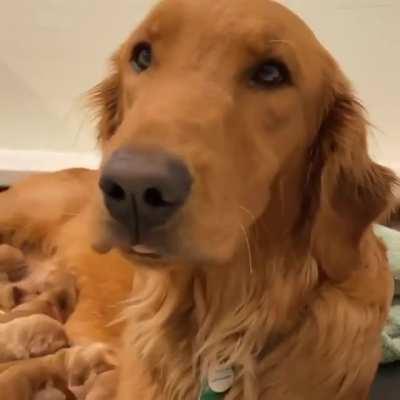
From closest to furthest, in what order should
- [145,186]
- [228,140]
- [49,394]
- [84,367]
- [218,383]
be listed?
[145,186]
[228,140]
[218,383]
[49,394]
[84,367]

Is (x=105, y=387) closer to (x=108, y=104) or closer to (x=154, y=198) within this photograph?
(x=108, y=104)

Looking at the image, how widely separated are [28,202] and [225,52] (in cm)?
122

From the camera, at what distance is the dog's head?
1.26m

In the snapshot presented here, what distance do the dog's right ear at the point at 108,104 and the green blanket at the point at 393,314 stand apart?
84 cm

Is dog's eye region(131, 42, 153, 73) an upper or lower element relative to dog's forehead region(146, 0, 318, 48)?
lower

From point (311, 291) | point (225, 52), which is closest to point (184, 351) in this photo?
point (311, 291)

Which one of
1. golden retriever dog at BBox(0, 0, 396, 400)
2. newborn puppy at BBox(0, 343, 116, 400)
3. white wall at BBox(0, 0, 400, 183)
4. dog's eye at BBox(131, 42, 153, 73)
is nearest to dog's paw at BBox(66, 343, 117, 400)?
newborn puppy at BBox(0, 343, 116, 400)

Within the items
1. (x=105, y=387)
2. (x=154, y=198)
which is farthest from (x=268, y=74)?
(x=105, y=387)

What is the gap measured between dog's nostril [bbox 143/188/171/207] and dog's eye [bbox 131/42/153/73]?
338mm

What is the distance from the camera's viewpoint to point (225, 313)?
5.34ft

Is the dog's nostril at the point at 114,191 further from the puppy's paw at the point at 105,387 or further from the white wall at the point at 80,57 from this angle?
the white wall at the point at 80,57

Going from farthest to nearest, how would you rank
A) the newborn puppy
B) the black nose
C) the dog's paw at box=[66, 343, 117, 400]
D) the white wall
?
the white wall < the dog's paw at box=[66, 343, 117, 400] < the newborn puppy < the black nose

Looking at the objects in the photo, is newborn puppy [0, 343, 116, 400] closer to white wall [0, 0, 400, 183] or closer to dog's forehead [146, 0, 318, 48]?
dog's forehead [146, 0, 318, 48]

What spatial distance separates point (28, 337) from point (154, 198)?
36.9 inches
